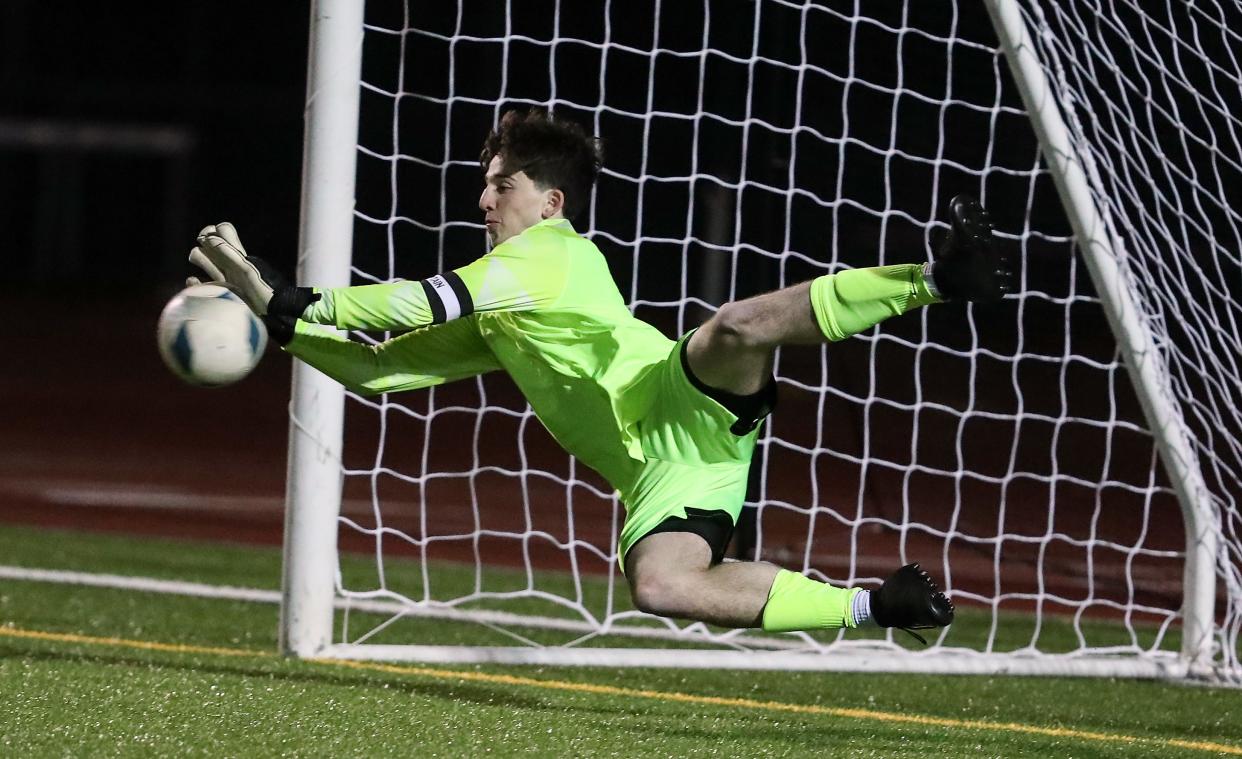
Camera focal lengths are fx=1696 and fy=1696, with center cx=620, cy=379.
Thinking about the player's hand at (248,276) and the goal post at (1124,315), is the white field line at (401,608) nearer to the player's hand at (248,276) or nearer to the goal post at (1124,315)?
the goal post at (1124,315)

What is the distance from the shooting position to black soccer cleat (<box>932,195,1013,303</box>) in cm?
388

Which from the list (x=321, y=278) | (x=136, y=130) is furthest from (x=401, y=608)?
(x=136, y=130)

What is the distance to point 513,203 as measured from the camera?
4691mm

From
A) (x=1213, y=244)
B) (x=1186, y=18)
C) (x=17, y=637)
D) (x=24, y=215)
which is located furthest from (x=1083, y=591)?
(x=24, y=215)

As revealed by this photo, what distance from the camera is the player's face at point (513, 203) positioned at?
15.4ft

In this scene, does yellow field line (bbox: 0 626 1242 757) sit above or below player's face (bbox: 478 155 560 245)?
below

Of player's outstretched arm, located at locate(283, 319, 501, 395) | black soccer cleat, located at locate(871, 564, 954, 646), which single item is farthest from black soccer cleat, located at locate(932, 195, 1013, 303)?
player's outstretched arm, located at locate(283, 319, 501, 395)

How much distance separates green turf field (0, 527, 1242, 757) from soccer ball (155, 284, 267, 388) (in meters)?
0.88

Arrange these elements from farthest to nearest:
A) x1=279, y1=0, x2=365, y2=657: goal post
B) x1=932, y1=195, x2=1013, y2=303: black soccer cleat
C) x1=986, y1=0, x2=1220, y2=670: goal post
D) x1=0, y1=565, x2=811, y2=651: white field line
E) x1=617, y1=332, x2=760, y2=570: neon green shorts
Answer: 1. x1=0, y1=565, x2=811, y2=651: white field line
2. x1=986, y1=0, x2=1220, y2=670: goal post
3. x1=279, y1=0, x2=365, y2=657: goal post
4. x1=617, y1=332, x2=760, y2=570: neon green shorts
5. x1=932, y1=195, x2=1013, y2=303: black soccer cleat

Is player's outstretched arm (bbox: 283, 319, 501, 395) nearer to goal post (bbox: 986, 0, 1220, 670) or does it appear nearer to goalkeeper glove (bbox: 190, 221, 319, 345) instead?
goalkeeper glove (bbox: 190, 221, 319, 345)

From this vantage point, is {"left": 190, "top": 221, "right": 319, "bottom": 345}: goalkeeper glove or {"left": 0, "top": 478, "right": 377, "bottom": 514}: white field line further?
{"left": 0, "top": 478, "right": 377, "bottom": 514}: white field line

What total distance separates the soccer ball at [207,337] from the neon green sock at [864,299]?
1.44 m

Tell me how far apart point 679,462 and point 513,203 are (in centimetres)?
87

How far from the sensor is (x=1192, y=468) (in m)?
5.71
